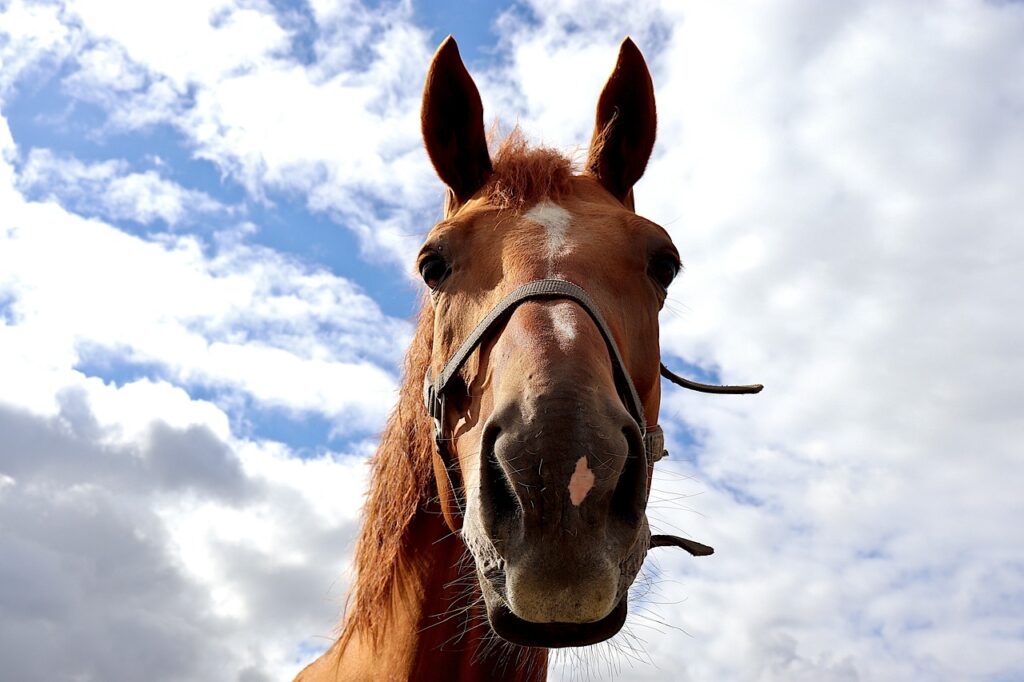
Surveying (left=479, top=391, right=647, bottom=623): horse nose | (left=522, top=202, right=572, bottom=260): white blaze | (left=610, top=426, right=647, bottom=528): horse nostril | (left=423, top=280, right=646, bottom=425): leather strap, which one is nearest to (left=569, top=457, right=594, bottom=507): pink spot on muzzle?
(left=479, top=391, right=647, bottom=623): horse nose

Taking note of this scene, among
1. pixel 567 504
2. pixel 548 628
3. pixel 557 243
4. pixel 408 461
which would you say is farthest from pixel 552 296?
pixel 408 461

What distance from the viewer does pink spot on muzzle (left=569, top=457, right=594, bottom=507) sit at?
2.75 metres

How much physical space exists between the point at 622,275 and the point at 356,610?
258 centimetres

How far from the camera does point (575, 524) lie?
277 centimetres

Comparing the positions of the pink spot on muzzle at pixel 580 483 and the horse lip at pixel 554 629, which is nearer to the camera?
the pink spot on muzzle at pixel 580 483

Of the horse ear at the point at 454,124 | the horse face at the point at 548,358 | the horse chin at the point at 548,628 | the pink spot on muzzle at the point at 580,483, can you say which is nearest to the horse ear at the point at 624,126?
the horse face at the point at 548,358

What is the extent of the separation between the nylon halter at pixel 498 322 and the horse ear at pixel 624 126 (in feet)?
5.55

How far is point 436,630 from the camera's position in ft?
13.5

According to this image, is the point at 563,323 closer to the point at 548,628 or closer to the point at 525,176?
the point at 548,628

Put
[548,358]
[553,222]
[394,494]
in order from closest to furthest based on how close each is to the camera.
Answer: [548,358]
[553,222]
[394,494]

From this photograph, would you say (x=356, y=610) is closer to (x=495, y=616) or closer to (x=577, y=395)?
(x=495, y=616)

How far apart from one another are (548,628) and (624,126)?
344 cm

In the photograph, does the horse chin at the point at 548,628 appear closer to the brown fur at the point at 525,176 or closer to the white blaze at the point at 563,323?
the white blaze at the point at 563,323

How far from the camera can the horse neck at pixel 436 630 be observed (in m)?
4.09
